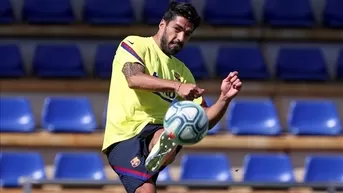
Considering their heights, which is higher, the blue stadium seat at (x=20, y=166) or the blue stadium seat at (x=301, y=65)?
the blue stadium seat at (x=301, y=65)

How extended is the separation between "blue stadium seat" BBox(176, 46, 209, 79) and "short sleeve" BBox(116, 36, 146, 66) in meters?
5.09

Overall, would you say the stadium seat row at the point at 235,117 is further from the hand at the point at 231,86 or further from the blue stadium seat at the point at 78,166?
the hand at the point at 231,86

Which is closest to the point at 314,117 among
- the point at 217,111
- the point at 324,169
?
the point at 324,169

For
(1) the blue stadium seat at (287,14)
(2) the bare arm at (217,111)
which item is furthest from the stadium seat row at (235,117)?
(2) the bare arm at (217,111)

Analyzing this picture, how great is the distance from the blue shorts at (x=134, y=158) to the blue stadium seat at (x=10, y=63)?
5337 millimetres

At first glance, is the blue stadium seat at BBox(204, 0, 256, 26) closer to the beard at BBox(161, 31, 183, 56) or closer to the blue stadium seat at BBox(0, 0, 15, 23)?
the blue stadium seat at BBox(0, 0, 15, 23)

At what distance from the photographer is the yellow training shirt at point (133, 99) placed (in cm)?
556

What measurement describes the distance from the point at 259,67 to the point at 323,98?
0.82 m

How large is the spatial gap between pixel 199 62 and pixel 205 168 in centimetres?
162

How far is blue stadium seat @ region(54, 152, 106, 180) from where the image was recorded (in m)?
9.49

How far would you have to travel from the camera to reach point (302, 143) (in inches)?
399

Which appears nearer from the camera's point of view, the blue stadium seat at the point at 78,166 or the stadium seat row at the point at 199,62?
the blue stadium seat at the point at 78,166

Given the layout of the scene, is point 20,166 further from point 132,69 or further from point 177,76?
point 132,69

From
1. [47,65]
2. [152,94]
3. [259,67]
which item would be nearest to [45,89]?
[47,65]
